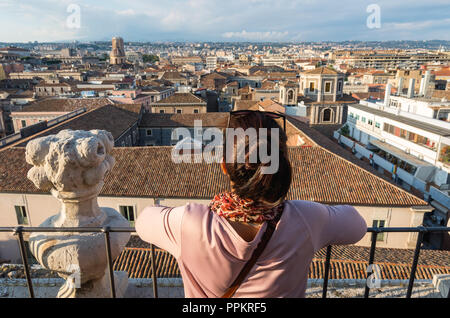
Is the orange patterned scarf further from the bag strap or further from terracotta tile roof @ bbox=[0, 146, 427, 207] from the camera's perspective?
terracotta tile roof @ bbox=[0, 146, 427, 207]

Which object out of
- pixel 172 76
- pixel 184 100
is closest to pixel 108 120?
pixel 184 100

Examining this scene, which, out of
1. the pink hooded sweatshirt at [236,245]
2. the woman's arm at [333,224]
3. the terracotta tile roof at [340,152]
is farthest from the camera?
the terracotta tile roof at [340,152]

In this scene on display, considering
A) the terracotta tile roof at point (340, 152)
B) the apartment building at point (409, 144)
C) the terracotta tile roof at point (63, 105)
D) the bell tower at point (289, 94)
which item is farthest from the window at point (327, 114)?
the terracotta tile roof at point (63, 105)

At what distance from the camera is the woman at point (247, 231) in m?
1.81

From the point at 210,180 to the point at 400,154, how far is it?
16.9 m

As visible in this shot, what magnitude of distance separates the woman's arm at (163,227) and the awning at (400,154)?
24.3m

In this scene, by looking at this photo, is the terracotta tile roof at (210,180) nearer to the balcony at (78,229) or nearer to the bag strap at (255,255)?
the balcony at (78,229)

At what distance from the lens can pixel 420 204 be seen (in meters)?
15.1

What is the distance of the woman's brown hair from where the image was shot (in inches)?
72.7

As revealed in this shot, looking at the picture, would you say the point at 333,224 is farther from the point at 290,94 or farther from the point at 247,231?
the point at 290,94

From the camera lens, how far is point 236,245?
178 centimetres

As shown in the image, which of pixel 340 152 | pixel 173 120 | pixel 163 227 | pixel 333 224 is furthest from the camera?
pixel 173 120

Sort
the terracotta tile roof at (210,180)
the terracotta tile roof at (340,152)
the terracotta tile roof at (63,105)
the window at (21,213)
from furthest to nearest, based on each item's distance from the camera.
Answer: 1. the terracotta tile roof at (63,105)
2. the terracotta tile roof at (340,152)
3. the window at (21,213)
4. the terracotta tile roof at (210,180)
